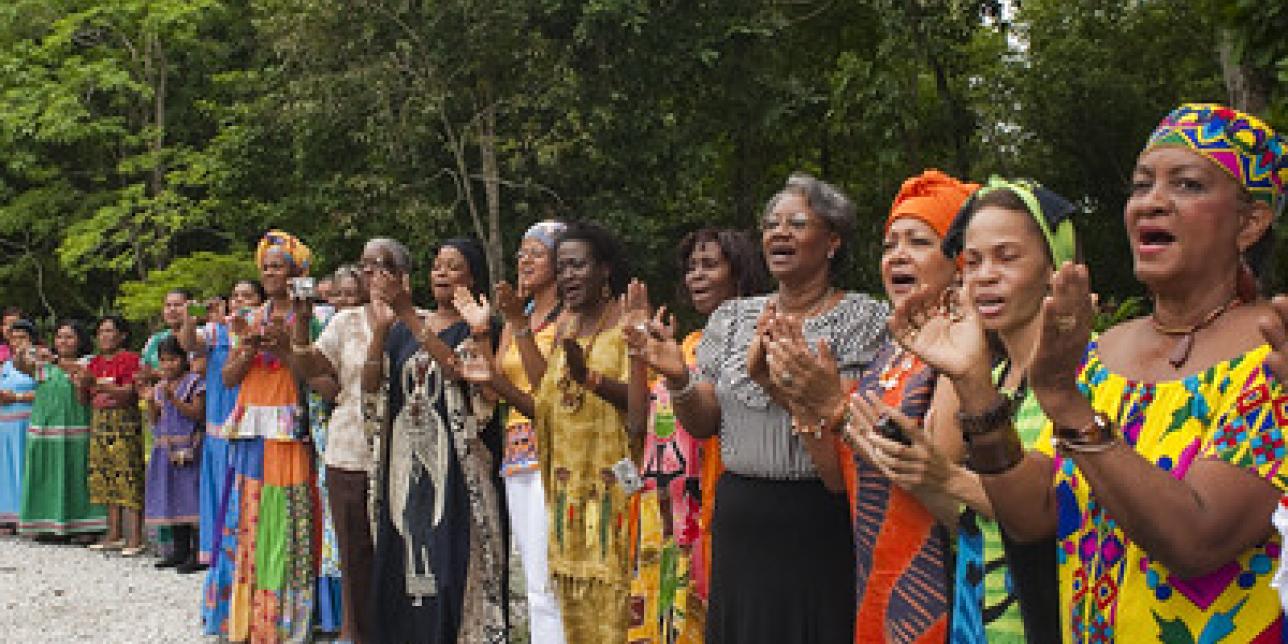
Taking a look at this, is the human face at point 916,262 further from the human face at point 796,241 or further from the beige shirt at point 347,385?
the beige shirt at point 347,385

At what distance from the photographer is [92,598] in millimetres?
8672

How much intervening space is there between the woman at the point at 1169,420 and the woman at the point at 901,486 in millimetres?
488

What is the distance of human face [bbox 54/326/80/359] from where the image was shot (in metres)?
11.0

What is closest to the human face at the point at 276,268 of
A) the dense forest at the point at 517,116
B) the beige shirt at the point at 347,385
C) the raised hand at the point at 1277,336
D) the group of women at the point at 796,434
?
the group of women at the point at 796,434

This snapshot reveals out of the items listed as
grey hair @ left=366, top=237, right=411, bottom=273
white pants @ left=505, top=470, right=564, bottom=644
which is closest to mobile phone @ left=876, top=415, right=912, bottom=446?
white pants @ left=505, top=470, right=564, bottom=644

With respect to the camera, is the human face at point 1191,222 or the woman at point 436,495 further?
the woman at point 436,495

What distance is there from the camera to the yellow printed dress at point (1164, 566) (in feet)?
6.70

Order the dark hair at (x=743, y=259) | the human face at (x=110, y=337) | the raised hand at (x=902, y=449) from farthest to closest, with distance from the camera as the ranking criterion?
the human face at (x=110, y=337) → the dark hair at (x=743, y=259) → the raised hand at (x=902, y=449)

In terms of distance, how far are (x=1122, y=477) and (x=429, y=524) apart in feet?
13.7

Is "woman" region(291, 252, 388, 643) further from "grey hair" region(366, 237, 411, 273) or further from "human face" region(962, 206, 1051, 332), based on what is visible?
"human face" region(962, 206, 1051, 332)

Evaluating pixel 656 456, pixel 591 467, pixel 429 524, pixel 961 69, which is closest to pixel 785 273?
pixel 656 456

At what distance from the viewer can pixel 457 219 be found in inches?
701

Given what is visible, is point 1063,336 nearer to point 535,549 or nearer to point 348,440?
point 535,549

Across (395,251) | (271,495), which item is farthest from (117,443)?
(395,251)
